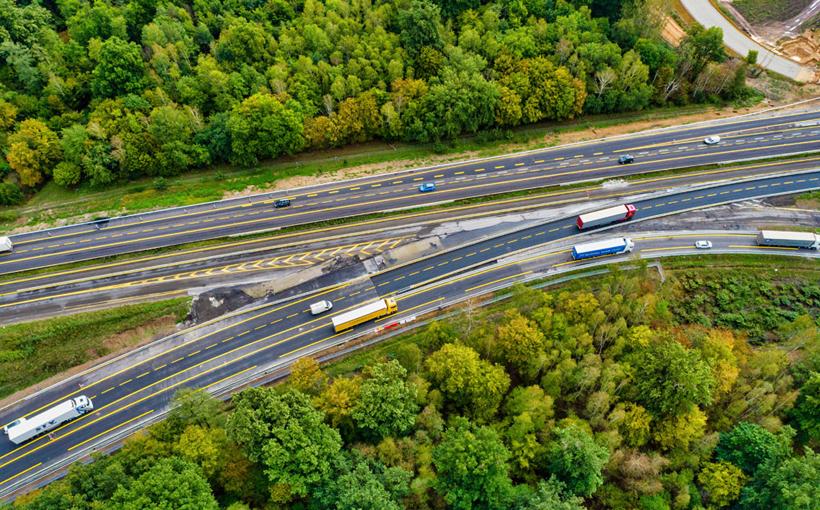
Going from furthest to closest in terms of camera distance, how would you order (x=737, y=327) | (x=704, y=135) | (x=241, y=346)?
1. (x=704, y=135)
2. (x=737, y=327)
3. (x=241, y=346)

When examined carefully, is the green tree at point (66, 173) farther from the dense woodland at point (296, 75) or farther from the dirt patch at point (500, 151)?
the dirt patch at point (500, 151)

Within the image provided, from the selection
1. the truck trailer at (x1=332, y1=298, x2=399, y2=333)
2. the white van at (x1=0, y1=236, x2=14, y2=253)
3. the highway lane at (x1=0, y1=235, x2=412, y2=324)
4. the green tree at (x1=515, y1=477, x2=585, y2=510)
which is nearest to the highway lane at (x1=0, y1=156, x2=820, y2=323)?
the highway lane at (x1=0, y1=235, x2=412, y2=324)

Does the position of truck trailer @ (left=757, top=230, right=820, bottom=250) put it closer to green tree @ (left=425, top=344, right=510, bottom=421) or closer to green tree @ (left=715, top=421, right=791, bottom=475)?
green tree @ (left=715, top=421, right=791, bottom=475)

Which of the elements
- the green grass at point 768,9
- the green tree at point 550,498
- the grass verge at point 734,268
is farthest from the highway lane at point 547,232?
the green grass at point 768,9

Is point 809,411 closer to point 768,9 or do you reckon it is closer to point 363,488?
point 363,488

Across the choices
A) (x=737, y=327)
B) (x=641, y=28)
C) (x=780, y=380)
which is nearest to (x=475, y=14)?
(x=641, y=28)

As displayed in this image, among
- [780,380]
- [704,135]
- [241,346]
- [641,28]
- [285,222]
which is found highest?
[641,28]

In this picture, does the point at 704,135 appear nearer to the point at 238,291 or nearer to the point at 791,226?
the point at 791,226
